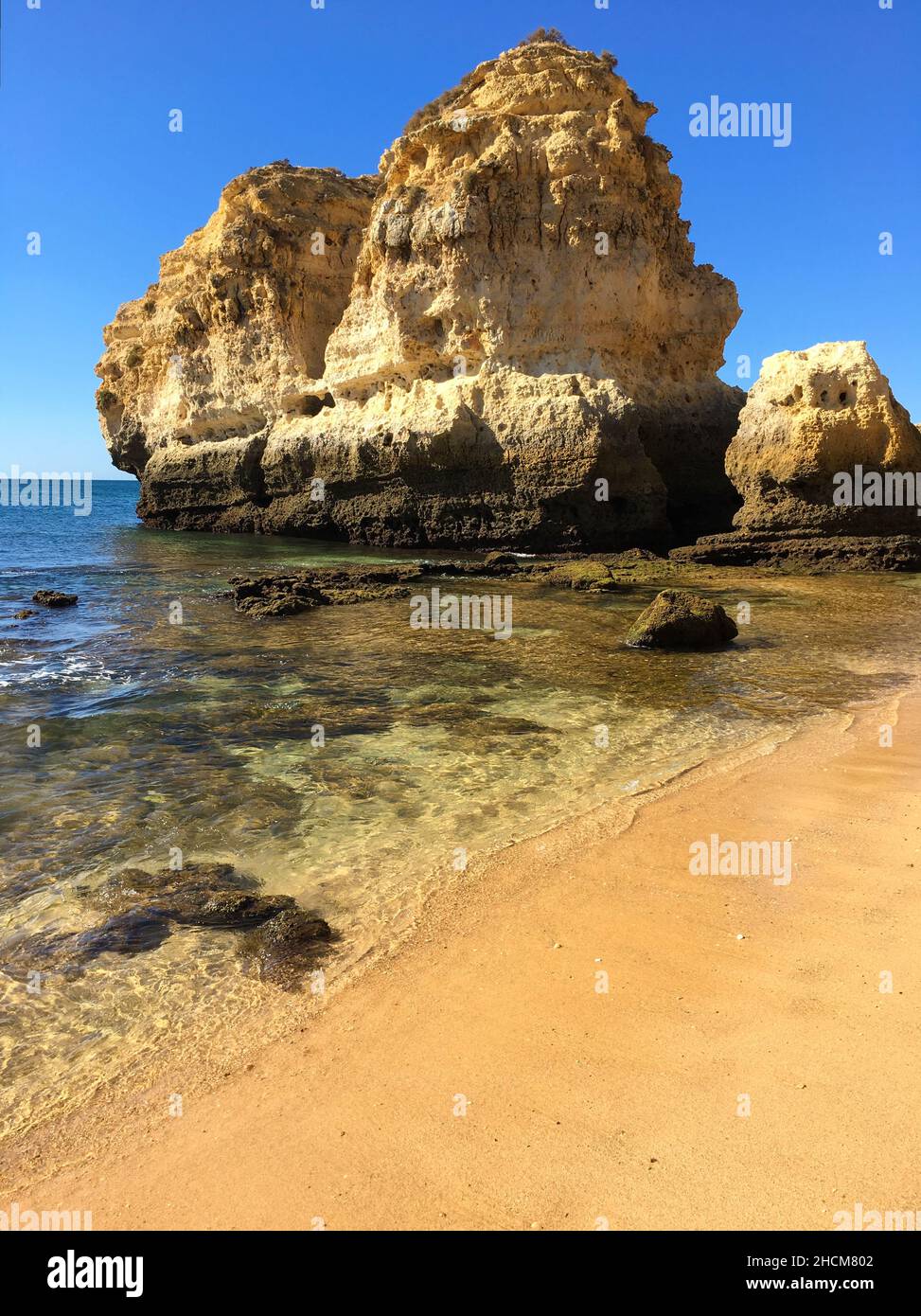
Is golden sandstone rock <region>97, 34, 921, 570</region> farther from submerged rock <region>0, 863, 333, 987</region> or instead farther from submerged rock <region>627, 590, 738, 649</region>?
submerged rock <region>0, 863, 333, 987</region>

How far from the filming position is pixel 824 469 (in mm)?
21422

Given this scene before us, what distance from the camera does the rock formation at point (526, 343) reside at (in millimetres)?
25641

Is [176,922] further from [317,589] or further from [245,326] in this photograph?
[245,326]

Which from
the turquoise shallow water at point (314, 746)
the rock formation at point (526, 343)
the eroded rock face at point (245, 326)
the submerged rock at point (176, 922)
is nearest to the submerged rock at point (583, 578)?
the turquoise shallow water at point (314, 746)

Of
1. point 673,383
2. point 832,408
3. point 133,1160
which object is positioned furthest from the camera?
point 673,383

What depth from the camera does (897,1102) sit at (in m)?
3.18


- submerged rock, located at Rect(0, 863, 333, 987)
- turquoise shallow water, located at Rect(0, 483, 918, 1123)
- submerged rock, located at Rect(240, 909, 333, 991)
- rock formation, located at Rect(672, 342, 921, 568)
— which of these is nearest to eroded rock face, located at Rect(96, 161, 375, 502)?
Answer: rock formation, located at Rect(672, 342, 921, 568)

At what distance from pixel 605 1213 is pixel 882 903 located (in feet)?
9.28

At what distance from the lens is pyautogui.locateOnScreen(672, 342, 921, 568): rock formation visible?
68.4 ft

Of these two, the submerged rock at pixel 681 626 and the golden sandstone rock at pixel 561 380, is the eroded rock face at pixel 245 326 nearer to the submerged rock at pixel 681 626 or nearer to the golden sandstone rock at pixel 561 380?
the golden sandstone rock at pixel 561 380

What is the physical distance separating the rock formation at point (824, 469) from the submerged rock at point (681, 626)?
1128cm

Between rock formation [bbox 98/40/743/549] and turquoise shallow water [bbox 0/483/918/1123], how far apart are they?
1052cm
